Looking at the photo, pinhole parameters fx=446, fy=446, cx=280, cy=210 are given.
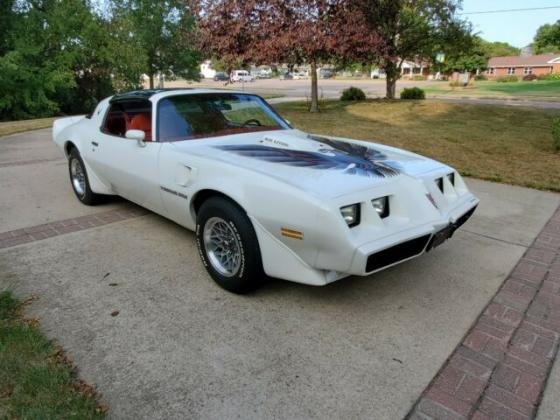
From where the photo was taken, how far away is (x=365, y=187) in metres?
2.86

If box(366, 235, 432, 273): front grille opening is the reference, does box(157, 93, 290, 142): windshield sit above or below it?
above

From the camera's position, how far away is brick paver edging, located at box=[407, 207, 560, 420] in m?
2.21

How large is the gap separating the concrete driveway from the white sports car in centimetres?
35

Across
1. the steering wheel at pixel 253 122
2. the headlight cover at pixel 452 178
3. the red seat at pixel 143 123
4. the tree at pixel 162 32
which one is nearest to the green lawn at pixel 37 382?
the red seat at pixel 143 123

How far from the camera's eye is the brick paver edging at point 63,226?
170 inches

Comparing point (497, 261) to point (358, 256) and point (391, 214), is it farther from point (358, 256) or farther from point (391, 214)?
point (358, 256)

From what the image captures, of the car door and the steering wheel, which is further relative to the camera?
the steering wheel

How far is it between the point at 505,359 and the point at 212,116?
3.09 m

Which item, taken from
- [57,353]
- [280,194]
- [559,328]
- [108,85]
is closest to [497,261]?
[559,328]

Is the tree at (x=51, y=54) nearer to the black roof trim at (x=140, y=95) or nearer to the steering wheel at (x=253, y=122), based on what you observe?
the black roof trim at (x=140, y=95)

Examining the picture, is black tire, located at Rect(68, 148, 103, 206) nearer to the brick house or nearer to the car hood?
the car hood

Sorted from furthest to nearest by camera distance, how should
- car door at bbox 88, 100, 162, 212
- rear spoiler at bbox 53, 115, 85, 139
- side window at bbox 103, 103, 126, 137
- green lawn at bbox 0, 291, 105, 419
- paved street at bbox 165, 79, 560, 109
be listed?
paved street at bbox 165, 79, 560, 109 < rear spoiler at bbox 53, 115, 85, 139 < side window at bbox 103, 103, 126, 137 < car door at bbox 88, 100, 162, 212 < green lawn at bbox 0, 291, 105, 419

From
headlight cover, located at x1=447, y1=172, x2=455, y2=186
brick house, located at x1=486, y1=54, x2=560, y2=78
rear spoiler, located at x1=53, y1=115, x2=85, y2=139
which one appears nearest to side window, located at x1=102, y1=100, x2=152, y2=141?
rear spoiler, located at x1=53, y1=115, x2=85, y2=139

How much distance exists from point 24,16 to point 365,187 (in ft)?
65.3
